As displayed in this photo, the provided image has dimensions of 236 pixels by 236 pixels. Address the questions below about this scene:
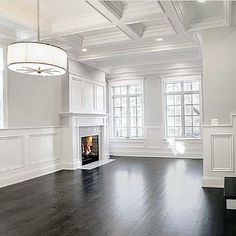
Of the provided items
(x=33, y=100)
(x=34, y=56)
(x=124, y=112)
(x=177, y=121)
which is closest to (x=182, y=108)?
(x=177, y=121)

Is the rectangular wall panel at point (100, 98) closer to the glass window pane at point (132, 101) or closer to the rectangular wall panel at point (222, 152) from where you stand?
the glass window pane at point (132, 101)

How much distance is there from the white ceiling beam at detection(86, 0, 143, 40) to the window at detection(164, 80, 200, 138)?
403 cm

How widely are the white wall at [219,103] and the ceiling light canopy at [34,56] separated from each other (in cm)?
282

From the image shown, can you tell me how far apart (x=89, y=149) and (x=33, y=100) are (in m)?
2.80

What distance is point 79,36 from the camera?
6.23 m

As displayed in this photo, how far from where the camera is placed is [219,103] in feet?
16.6

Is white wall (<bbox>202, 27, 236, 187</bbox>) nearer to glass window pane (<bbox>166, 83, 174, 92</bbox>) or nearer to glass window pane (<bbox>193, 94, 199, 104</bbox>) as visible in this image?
glass window pane (<bbox>193, 94, 199, 104</bbox>)

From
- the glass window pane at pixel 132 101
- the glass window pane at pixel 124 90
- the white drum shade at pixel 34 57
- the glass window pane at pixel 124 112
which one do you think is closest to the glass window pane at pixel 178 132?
the glass window pane at pixel 132 101

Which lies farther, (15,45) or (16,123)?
(16,123)

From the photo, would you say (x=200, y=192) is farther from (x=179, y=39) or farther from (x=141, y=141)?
(x=141, y=141)

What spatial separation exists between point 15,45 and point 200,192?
3694 millimetres

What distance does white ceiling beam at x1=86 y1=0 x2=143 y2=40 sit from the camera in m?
4.08

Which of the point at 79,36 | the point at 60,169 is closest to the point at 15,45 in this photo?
the point at 79,36

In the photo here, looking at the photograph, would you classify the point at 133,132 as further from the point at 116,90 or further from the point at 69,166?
the point at 69,166
